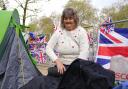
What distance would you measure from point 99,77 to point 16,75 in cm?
346

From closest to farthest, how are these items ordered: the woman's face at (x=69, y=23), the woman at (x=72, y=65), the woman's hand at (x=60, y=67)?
the woman at (x=72, y=65) → the woman's hand at (x=60, y=67) → the woman's face at (x=69, y=23)

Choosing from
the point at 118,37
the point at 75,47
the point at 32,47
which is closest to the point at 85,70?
the point at 75,47

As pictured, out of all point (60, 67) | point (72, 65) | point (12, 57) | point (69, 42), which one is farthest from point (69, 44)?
point (12, 57)

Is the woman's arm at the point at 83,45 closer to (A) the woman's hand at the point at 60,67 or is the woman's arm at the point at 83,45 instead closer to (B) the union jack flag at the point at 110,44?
(A) the woman's hand at the point at 60,67

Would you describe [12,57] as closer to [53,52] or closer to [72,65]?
[53,52]

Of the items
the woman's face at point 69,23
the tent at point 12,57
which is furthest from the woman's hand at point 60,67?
the tent at point 12,57

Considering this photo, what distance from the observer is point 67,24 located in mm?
3725

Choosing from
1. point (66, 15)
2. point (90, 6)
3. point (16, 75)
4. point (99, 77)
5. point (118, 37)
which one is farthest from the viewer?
point (90, 6)

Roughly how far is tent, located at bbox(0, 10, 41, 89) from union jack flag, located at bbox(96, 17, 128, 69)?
49.3 inches

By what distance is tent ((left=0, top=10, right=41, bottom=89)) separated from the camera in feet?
19.9

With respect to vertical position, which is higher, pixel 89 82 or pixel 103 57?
pixel 89 82

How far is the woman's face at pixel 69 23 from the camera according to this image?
369 cm

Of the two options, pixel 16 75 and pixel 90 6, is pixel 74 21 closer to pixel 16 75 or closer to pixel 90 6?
pixel 16 75

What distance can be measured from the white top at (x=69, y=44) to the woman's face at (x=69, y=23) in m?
0.04
